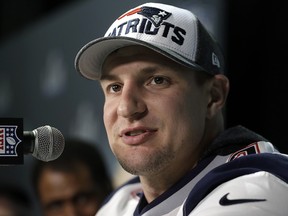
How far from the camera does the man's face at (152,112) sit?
146 cm

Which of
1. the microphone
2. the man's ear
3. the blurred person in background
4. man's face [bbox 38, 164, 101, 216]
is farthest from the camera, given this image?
the blurred person in background

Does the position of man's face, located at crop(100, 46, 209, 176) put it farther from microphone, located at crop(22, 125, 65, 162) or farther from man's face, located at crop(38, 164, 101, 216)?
man's face, located at crop(38, 164, 101, 216)

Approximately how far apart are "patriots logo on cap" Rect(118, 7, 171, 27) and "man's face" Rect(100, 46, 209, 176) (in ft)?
0.19

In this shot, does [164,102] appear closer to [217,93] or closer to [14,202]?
[217,93]

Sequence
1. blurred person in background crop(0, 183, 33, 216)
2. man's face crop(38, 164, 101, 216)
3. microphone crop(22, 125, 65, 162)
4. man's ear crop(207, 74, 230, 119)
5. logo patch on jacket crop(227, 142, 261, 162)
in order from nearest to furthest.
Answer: microphone crop(22, 125, 65, 162)
logo patch on jacket crop(227, 142, 261, 162)
man's ear crop(207, 74, 230, 119)
man's face crop(38, 164, 101, 216)
blurred person in background crop(0, 183, 33, 216)

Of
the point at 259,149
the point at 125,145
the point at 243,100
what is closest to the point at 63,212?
the point at 243,100

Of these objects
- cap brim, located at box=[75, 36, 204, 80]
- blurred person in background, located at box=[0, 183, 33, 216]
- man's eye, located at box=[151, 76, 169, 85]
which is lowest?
blurred person in background, located at box=[0, 183, 33, 216]

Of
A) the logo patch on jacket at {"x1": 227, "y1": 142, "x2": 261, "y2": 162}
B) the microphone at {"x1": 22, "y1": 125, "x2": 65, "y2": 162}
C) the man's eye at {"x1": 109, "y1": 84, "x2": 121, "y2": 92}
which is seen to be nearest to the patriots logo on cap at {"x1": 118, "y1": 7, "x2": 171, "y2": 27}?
the man's eye at {"x1": 109, "y1": 84, "x2": 121, "y2": 92}

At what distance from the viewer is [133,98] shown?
1.46m

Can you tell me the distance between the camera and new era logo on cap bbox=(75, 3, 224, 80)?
58.7 inches

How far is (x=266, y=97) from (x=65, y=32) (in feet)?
2.51

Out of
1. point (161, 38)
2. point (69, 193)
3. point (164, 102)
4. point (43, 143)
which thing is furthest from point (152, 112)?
point (69, 193)

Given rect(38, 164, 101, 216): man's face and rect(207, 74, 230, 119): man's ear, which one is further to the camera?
rect(38, 164, 101, 216): man's face

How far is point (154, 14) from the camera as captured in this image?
1.53 meters
